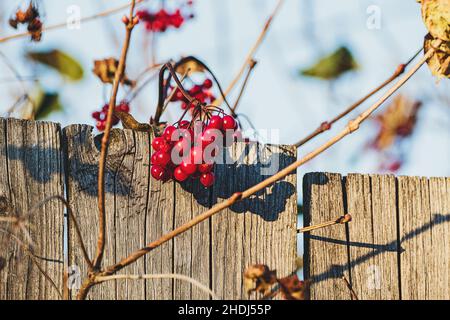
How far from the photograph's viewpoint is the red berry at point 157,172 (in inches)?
95.5

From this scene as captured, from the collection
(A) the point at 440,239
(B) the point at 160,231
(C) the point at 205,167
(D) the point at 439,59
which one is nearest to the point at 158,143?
(C) the point at 205,167

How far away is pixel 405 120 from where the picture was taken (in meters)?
5.15

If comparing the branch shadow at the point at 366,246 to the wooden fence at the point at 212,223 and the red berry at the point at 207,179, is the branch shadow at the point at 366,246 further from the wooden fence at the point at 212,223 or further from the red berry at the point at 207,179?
the red berry at the point at 207,179

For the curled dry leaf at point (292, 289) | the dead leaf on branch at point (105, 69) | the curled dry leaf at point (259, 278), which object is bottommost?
the curled dry leaf at point (292, 289)

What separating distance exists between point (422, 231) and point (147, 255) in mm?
963

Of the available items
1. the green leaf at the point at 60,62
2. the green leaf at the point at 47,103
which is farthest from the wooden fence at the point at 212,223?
the green leaf at the point at 60,62

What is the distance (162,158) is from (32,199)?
42 cm

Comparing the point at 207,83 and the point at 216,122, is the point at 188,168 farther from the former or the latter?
the point at 207,83

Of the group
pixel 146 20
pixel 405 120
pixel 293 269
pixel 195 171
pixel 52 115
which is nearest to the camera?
pixel 195 171

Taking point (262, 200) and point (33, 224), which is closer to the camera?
point (33, 224)

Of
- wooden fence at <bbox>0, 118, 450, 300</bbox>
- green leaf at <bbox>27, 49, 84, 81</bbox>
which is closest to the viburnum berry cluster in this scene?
green leaf at <bbox>27, 49, 84, 81</bbox>

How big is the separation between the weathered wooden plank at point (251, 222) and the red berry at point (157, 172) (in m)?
0.21
